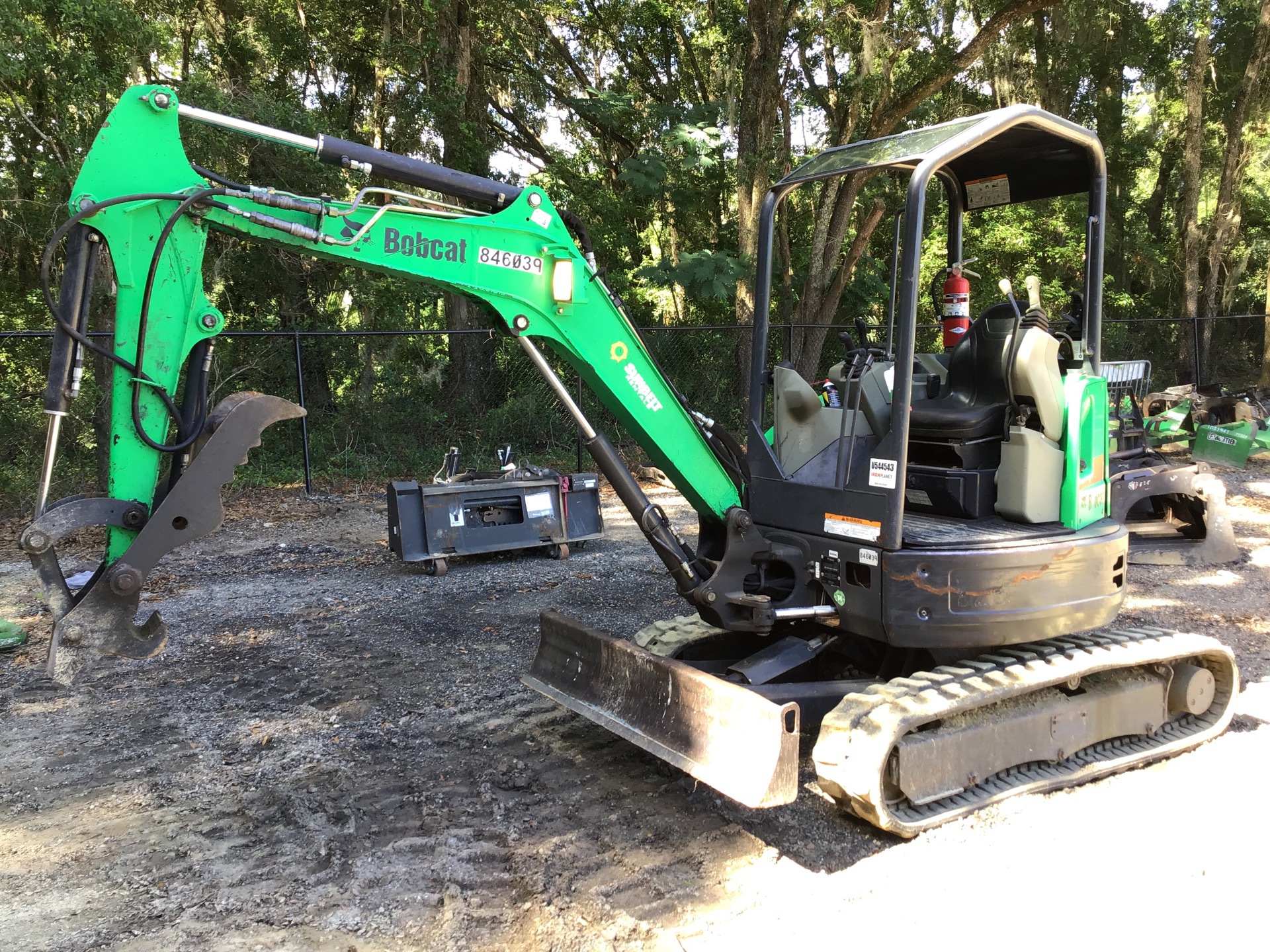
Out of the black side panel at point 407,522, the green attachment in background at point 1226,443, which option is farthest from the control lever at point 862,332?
the green attachment in background at point 1226,443

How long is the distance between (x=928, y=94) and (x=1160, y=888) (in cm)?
1161

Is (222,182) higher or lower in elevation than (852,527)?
higher

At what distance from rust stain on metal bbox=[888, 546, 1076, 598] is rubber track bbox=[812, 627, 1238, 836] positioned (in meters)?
0.34

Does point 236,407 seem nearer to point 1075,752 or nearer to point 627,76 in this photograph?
point 1075,752

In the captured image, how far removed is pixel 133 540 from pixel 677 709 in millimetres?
2101

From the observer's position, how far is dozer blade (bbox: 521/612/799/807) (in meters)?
3.20

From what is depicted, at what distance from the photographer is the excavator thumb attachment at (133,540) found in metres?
3.02

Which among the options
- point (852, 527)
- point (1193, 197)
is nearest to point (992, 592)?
point (852, 527)

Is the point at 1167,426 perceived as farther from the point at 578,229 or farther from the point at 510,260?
the point at 510,260

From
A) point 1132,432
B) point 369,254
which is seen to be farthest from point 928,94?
point 369,254

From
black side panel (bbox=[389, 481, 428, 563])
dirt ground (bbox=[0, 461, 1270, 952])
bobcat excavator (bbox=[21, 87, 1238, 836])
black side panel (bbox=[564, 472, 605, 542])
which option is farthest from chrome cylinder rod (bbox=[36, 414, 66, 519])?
black side panel (bbox=[564, 472, 605, 542])

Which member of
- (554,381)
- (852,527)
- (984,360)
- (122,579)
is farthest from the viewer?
(984,360)

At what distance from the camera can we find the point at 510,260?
365cm

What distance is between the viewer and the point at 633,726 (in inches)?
151
